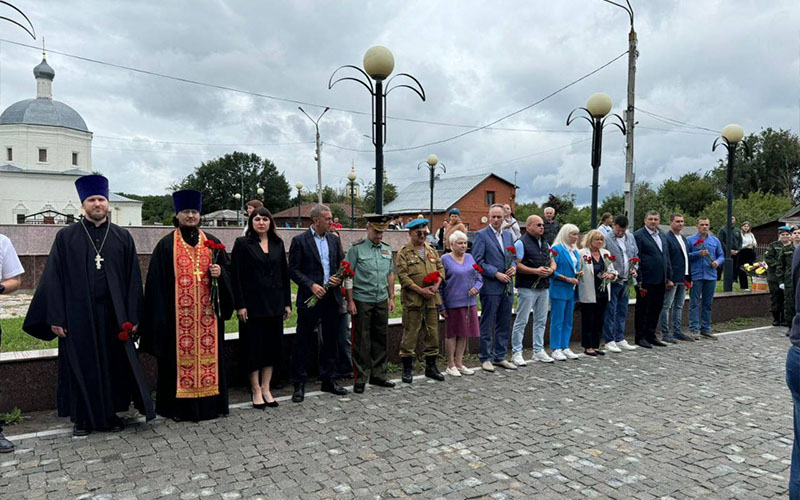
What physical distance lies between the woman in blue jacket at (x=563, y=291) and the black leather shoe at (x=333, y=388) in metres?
3.27

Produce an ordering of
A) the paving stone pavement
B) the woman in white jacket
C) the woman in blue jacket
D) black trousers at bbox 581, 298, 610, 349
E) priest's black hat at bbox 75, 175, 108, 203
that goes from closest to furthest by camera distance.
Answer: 1. the paving stone pavement
2. priest's black hat at bbox 75, 175, 108, 203
3. the woman in blue jacket
4. the woman in white jacket
5. black trousers at bbox 581, 298, 610, 349

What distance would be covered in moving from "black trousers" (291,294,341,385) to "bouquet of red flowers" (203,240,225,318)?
94cm

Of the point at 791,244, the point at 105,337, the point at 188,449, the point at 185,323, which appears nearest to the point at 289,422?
the point at 188,449

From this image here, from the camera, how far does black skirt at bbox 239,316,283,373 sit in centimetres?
571

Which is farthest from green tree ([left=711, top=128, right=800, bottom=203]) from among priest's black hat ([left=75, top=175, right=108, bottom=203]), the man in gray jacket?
priest's black hat ([left=75, top=175, right=108, bottom=203])

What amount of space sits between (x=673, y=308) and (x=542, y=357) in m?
3.24

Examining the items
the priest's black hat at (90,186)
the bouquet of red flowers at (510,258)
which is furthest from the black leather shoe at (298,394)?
the bouquet of red flowers at (510,258)

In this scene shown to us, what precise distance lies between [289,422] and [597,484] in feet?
8.84

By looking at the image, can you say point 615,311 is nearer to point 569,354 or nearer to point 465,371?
point 569,354

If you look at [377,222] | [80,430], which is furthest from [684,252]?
[80,430]

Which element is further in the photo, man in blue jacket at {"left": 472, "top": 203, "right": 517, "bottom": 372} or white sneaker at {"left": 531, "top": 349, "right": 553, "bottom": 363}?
white sneaker at {"left": 531, "top": 349, "right": 553, "bottom": 363}

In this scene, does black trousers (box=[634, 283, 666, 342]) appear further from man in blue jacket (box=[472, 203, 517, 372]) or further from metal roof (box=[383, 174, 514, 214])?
metal roof (box=[383, 174, 514, 214])

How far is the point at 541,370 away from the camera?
731cm

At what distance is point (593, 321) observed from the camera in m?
8.34
